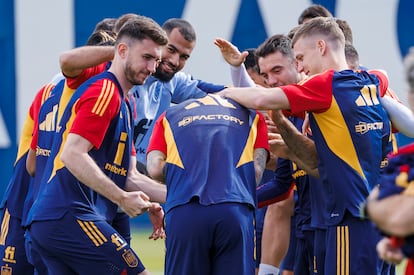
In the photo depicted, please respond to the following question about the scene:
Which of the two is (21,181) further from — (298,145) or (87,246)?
(298,145)

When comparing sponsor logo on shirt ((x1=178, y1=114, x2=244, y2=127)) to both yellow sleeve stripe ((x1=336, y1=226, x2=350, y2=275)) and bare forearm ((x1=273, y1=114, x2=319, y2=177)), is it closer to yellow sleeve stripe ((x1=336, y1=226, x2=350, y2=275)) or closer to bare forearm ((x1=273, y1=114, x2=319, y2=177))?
bare forearm ((x1=273, y1=114, x2=319, y2=177))

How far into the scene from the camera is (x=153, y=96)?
824 centimetres

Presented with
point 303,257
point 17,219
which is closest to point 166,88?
point 17,219

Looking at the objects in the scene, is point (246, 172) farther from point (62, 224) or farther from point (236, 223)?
point (62, 224)

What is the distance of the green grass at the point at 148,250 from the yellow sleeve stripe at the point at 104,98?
5.14m

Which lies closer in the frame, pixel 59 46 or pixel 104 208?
pixel 104 208

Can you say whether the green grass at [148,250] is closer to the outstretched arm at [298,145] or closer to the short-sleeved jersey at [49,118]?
the short-sleeved jersey at [49,118]

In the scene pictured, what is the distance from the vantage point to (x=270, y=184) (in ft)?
24.6

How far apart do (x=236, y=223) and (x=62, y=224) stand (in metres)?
1.15

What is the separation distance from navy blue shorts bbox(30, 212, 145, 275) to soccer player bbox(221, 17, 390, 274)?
4.00 ft

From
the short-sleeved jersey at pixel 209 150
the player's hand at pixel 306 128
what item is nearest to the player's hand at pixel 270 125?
the player's hand at pixel 306 128

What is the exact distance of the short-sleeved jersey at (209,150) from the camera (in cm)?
598

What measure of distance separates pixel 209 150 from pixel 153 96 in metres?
2.33

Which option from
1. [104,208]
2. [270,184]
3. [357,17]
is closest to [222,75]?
[357,17]
